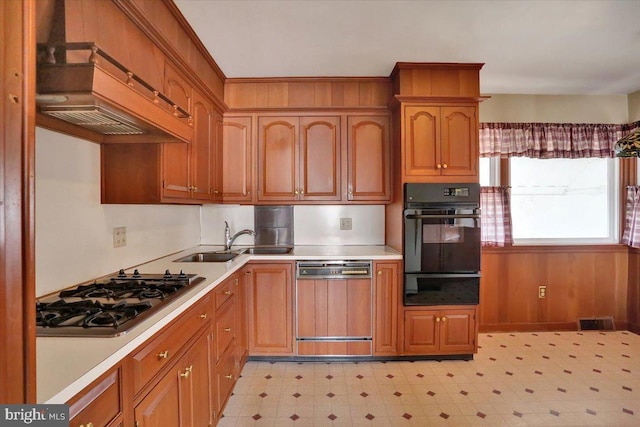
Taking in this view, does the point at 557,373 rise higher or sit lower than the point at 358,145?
lower

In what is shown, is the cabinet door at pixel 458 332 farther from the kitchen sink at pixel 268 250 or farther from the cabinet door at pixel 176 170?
the cabinet door at pixel 176 170

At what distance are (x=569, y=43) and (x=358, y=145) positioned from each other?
68.9 inches

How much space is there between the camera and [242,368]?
2.61 meters

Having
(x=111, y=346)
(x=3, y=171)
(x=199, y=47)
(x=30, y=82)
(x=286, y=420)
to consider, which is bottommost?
(x=286, y=420)

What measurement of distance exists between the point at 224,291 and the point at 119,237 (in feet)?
2.35

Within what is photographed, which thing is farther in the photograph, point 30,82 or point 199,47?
point 199,47

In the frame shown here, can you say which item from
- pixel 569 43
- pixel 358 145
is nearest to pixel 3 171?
pixel 358 145

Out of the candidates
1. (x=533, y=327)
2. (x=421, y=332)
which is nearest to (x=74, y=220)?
(x=421, y=332)

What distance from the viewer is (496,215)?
10.8 ft

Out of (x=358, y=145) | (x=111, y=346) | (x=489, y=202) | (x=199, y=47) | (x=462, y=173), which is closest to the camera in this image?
(x=111, y=346)

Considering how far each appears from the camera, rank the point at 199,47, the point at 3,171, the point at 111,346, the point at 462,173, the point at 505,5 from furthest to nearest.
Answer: the point at 462,173, the point at 199,47, the point at 505,5, the point at 111,346, the point at 3,171

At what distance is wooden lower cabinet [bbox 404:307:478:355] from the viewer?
8.95ft

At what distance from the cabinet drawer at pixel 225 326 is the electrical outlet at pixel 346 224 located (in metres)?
1.40

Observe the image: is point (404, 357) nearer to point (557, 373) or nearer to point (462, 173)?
point (557, 373)
